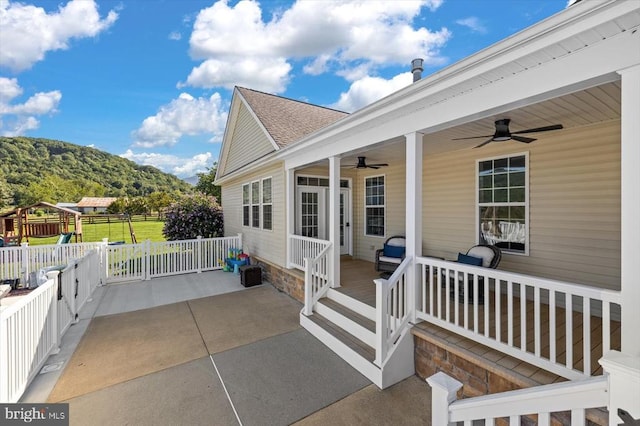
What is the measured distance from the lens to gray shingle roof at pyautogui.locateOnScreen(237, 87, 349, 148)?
7.98 meters

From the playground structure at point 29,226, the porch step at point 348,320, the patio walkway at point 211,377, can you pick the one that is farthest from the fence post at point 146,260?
the playground structure at point 29,226

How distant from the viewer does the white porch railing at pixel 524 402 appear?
4.16 feet

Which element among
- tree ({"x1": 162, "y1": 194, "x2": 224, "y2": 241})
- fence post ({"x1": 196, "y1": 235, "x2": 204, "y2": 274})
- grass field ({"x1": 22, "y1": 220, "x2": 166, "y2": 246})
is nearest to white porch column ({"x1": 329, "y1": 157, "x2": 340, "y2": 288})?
fence post ({"x1": 196, "y1": 235, "x2": 204, "y2": 274})

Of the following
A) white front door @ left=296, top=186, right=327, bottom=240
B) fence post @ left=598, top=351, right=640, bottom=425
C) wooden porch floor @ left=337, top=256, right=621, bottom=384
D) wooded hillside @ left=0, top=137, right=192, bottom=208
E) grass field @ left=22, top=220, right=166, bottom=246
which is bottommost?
grass field @ left=22, top=220, right=166, bottom=246

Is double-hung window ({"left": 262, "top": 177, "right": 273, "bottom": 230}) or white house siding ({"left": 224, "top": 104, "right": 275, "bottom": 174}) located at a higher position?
white house siding ({"left": 224, "top": 104, "right": 275, "bottom": 174})

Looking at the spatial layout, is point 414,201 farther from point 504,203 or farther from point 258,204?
point 258,204

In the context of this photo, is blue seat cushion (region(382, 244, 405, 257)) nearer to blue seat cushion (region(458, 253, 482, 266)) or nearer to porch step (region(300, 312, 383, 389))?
blue seat cushion (region(458, 253, 482, 266))

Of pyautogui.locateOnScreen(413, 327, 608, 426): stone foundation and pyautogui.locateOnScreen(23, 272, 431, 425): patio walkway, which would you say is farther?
pyautogui.locateOnScreen(23, 272, 431, 425): patio walkway

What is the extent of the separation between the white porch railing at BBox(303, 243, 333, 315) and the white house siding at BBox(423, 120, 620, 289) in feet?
10.3

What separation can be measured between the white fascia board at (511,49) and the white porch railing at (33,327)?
182 inches

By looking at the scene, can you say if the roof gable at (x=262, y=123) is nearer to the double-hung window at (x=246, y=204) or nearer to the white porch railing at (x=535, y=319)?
the double-hung window at (x=246, y=204)

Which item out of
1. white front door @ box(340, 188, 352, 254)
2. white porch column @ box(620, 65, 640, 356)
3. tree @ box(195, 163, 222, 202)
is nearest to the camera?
white porch column @ box(620, 65, 640, 356)

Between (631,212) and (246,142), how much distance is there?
950 cm

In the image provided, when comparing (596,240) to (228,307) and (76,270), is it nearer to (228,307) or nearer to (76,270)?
(228,307)
